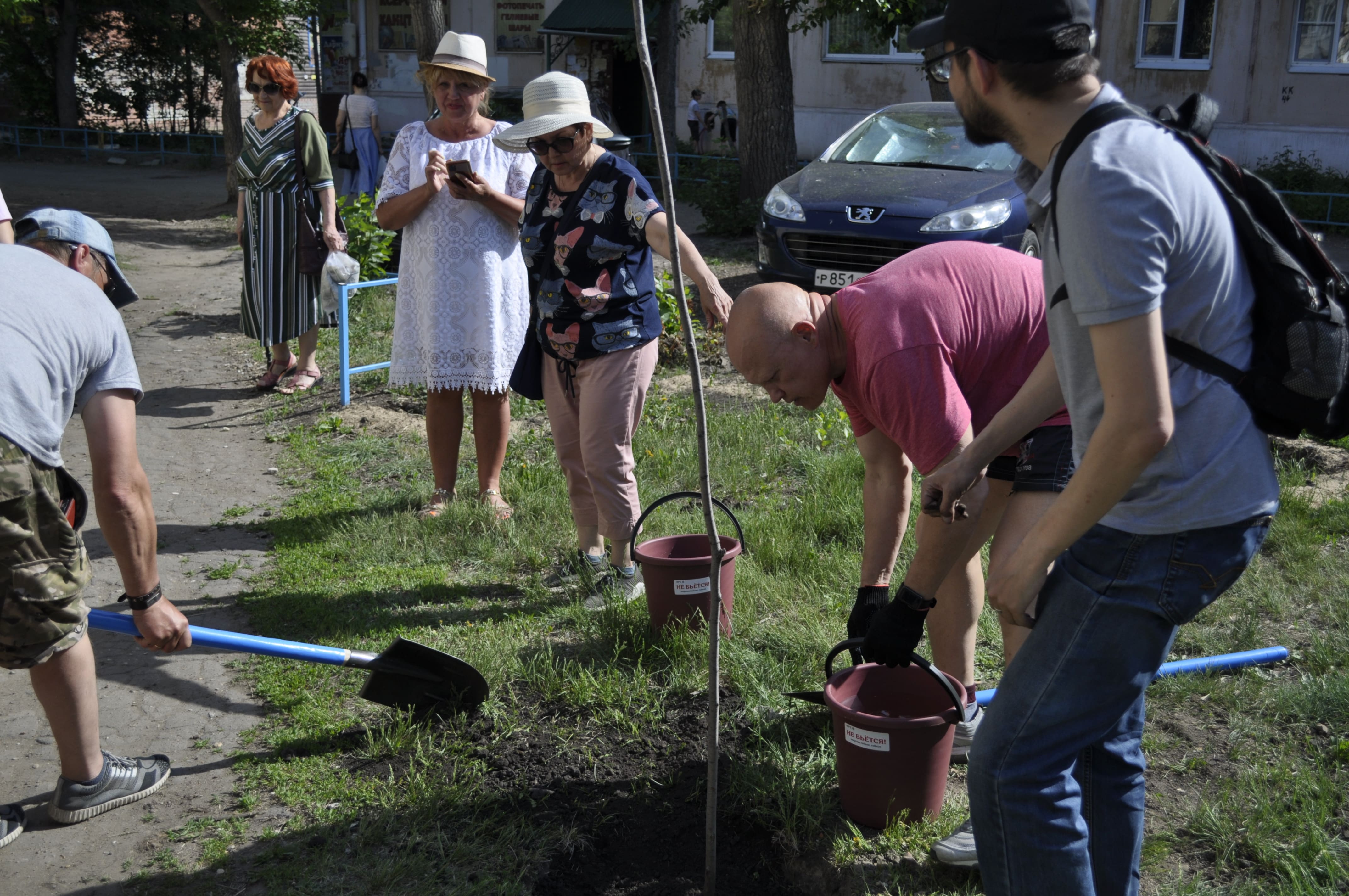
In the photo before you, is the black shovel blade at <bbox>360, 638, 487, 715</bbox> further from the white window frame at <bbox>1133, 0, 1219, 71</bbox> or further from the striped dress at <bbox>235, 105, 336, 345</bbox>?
the white window frame at <bbox>1133, 0, 1219, 71</bbox>

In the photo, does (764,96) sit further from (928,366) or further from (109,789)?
(109,789)

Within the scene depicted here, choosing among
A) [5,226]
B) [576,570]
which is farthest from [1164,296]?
[5,226]

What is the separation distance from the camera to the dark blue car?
25.3 ft

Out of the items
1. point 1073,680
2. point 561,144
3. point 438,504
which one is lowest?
point 438,504

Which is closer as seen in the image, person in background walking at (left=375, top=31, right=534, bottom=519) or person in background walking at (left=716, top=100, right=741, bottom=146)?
person in background walking at (left=375, top=31, right=534, bottom=519)

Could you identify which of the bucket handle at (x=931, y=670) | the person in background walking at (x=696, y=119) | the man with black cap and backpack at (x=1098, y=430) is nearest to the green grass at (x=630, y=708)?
the bucket handle at (x=931, y=670)

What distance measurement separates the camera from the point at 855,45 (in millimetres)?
22562

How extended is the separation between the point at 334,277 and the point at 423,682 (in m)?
3.75

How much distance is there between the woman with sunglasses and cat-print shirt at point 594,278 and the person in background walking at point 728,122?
Result: 19738 millimetres

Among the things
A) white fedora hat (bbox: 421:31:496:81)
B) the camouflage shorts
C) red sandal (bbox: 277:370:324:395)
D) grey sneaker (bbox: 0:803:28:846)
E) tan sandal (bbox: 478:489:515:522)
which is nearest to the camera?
the camouflage shorts

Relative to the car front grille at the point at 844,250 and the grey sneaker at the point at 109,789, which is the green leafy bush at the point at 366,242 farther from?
the grey sneaker at the point at 109,789

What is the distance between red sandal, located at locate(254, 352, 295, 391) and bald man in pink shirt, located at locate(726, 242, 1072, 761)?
5.13 m

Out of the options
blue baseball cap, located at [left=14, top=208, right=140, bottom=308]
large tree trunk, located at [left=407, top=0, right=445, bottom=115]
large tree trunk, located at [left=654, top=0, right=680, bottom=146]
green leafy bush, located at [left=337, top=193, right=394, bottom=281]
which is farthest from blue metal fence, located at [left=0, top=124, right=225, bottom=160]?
blue baseball cap, located at [left=14, top=208, right=140, bottom=308]

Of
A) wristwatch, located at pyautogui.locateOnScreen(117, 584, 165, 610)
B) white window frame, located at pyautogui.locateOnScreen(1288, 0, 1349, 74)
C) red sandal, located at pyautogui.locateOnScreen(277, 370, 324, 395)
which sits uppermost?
white window frame, located at pyautogui.locateOnScreen(1288, 0, 1349, 74)
